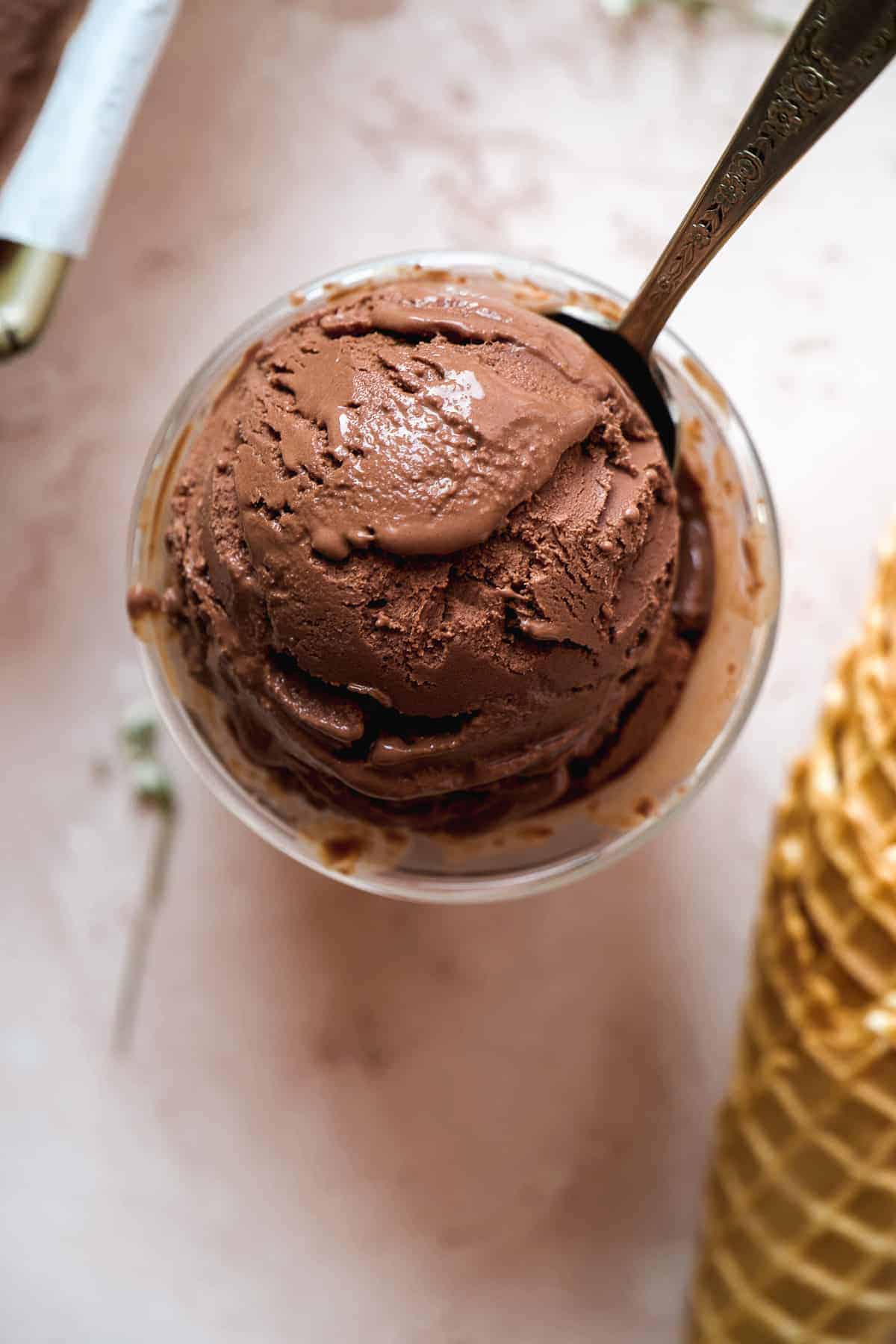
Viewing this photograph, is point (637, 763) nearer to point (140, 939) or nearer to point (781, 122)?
point (781, 122)

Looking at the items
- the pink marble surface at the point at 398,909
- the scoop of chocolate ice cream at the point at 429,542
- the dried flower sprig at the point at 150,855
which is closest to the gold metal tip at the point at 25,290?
the pink marble surface at the point at 398,909

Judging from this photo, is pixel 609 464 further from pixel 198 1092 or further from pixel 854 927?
pixel 198 1092

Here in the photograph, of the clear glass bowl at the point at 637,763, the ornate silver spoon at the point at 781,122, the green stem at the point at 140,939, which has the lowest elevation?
the green stem at the point at 140,939

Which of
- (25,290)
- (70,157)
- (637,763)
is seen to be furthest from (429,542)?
(70,157)

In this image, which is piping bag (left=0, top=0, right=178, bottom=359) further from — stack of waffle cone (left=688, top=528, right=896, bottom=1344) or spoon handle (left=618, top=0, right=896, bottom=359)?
stack of waffle cone (left=688, top=528, right=896, bottom=1344)

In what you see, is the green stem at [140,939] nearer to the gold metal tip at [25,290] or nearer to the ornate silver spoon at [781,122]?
the gold metal tip at [25,290]

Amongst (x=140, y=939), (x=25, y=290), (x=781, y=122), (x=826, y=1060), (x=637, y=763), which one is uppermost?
(x=781, y=122)
